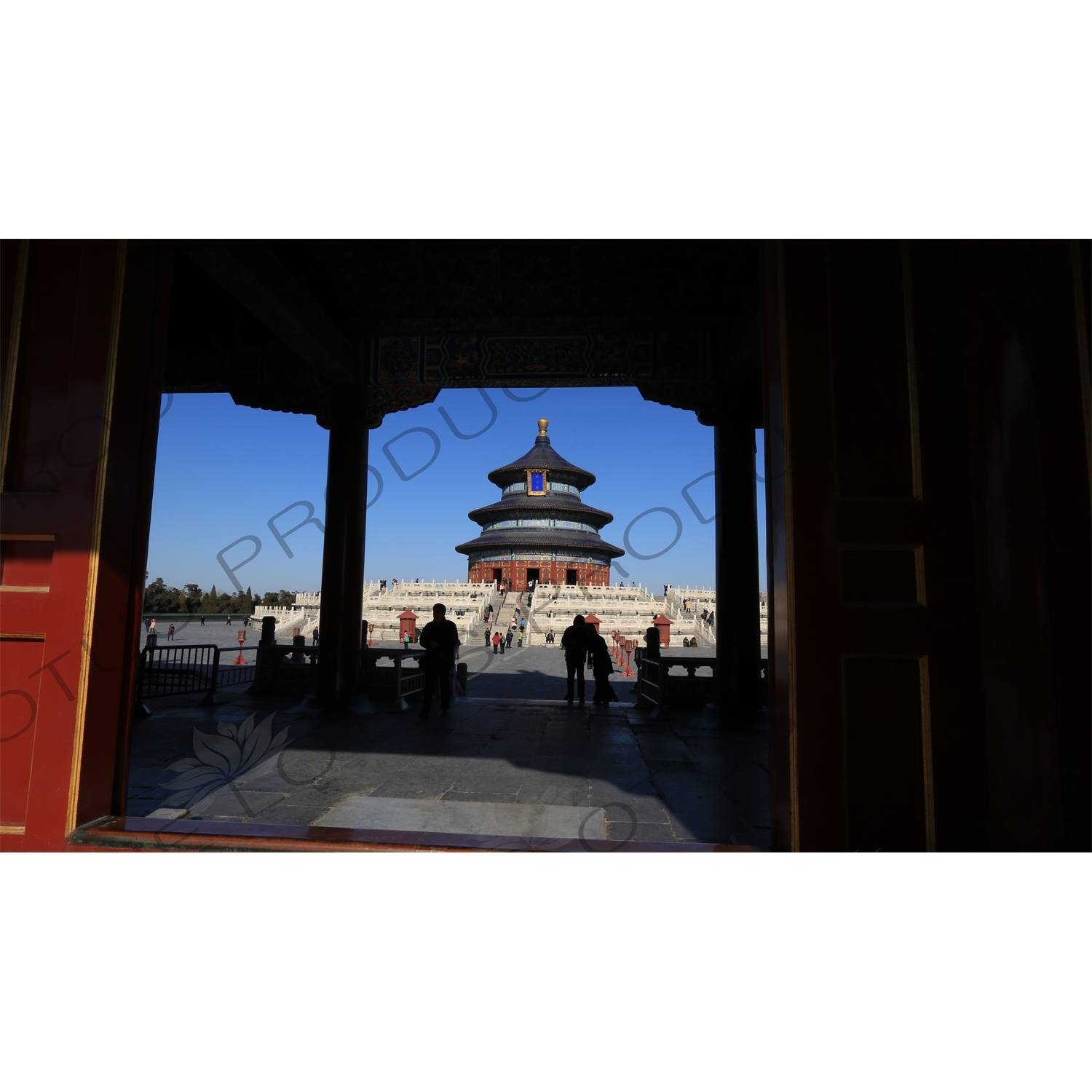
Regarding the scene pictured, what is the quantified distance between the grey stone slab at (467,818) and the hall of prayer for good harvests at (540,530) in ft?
99.0

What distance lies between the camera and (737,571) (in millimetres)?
7371

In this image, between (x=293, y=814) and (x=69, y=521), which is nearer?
(x=69, y=521)

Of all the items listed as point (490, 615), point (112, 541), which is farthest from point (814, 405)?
point (490, 615)

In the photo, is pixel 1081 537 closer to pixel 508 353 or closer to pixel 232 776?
pixel 232 776

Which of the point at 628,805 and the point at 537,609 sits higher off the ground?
the point at 537,609

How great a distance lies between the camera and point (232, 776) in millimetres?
4266

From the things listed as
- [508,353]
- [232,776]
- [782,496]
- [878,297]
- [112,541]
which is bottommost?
[232,776]

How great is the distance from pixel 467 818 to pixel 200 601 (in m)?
35.2

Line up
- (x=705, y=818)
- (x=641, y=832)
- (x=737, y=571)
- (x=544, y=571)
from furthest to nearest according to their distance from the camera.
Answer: (x=544, y=571)
(x=737, y=571)
(x=705, y=818)
(x=641, y=832)

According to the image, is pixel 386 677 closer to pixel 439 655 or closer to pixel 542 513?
pixel 439 655

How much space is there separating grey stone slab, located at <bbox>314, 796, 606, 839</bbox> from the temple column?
166 inches

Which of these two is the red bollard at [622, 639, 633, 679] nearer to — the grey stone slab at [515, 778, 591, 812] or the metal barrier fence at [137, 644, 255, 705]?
the metal barrier fence at [137, 644, 255, 705]

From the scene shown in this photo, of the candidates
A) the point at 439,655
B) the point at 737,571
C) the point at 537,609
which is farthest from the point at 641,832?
the point at 537,609

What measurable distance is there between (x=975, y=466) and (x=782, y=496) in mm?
763
